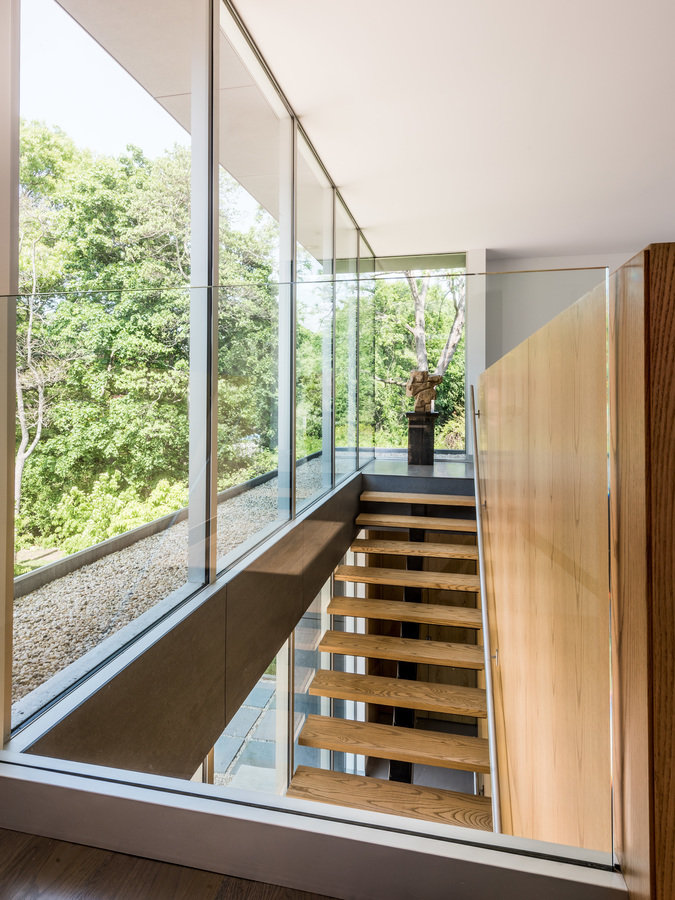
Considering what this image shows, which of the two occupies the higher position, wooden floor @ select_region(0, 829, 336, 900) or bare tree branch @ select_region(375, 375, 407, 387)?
bare tree branch @ select_region(375, 375, 407, 387)

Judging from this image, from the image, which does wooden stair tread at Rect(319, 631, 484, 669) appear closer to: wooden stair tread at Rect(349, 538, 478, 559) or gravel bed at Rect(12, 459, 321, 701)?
wooden stair tread at Rect(349, 538, 478, 559)

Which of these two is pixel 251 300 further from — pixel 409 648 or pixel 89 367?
pixel 409 648

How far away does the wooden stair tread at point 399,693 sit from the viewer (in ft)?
4.28

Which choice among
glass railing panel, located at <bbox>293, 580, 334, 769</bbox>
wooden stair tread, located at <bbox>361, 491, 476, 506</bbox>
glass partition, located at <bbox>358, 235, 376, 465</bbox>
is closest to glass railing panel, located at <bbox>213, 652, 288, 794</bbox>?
glass railing panel, located at <bbox>293, 580, 334, 769</bbox>

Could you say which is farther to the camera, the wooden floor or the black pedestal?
the black pedestal

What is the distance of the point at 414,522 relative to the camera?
1429 millimetres

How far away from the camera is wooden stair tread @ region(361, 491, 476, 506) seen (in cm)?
141

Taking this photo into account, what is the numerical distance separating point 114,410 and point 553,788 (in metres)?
1.12

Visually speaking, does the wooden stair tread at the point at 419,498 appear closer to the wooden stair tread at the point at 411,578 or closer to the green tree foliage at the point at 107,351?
the wooden stair tread at the point at 411,578

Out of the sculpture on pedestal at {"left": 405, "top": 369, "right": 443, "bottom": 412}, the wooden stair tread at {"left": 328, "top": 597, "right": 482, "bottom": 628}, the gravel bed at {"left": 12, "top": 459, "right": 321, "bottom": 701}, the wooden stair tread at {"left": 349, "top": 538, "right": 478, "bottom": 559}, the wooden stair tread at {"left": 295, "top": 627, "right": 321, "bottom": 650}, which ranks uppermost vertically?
the sculpture on pedestal at {"left": 405, "top": 369, "right": 443, "bottom": 412}

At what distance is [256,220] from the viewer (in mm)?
2389

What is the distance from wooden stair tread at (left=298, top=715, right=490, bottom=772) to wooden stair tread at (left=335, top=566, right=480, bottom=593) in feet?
1.09

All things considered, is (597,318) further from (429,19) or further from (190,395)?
(429,19)

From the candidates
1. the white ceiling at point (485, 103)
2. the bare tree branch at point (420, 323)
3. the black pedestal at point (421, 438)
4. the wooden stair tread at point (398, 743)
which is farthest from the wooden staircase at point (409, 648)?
the white ceiling at point (485, 103)
